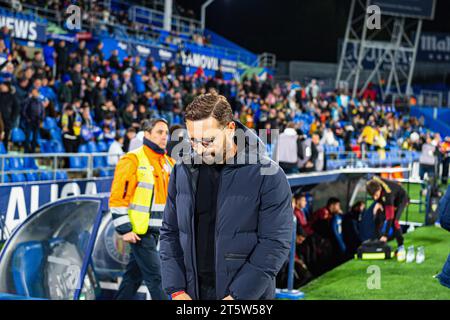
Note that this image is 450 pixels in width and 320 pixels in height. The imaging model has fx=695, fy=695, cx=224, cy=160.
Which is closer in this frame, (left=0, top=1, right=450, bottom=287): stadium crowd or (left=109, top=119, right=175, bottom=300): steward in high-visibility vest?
(left=109, top=119, right=175, bottom=300): steward in high-visibility vest

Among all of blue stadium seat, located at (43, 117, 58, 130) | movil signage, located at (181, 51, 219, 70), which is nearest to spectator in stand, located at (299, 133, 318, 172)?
blue stadium seat, located at (43, 117, 58, 130)

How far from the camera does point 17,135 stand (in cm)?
1171

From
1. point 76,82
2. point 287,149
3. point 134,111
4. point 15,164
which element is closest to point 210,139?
point 15,164

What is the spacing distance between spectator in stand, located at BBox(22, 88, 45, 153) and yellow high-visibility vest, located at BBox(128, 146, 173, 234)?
700 centimetres

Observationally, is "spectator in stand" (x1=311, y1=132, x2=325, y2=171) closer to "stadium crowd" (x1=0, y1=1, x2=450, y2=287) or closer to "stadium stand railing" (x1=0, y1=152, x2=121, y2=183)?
"stadium crowd" (x1=0, y1=1, x2=450, y2=287)

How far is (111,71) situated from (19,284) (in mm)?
11129

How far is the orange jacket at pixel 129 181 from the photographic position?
4656 mm

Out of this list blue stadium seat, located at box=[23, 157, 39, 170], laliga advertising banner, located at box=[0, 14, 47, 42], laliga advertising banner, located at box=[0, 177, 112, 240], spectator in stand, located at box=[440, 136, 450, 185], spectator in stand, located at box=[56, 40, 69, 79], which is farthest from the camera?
spectator in stand, located at box=[440, 136, 450, 185]

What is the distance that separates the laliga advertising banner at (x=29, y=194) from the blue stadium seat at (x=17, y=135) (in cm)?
296

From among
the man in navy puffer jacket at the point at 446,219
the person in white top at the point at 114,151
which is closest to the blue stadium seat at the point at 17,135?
the person in white top at the point at 114,151

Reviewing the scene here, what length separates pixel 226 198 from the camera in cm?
286

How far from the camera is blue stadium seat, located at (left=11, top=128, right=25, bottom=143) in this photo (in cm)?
1168
